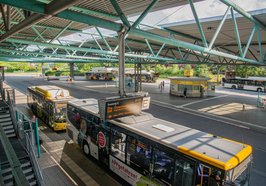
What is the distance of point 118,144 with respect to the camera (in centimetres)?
775

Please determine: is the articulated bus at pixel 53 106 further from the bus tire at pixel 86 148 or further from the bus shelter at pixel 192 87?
the bus shelter at pixel 192 87

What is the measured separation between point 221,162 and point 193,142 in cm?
130

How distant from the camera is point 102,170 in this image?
8680 mm

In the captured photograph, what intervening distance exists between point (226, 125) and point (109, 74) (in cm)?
4739

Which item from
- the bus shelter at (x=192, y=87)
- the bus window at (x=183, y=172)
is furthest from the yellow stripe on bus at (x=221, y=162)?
the bus shelter at (x=192, y=87)

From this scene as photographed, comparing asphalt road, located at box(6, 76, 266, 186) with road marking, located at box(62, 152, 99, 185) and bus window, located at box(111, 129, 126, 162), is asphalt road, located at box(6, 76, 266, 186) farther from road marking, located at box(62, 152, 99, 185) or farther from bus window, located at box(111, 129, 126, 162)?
road marking, located at box(62, 152, 99, 185)

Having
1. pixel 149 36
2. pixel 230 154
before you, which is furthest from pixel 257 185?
pixel 149 36

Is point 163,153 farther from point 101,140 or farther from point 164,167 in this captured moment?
point 101,140

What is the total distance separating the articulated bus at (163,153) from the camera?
16.6 feet

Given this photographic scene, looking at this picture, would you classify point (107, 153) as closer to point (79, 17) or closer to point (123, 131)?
point (123, 131)

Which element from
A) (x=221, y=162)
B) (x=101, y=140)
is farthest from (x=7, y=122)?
(x=221, y=162)

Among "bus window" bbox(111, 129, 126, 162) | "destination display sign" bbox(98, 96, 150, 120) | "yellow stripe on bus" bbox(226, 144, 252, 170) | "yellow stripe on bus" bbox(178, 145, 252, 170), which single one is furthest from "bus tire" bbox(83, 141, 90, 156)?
"yellow stripe on bus" bbox(226, 144, 252, 170)

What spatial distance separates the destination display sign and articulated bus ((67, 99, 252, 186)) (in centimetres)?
78

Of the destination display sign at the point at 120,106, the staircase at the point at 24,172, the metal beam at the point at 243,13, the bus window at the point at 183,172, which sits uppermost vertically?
the metal beam at the point at 243,13
